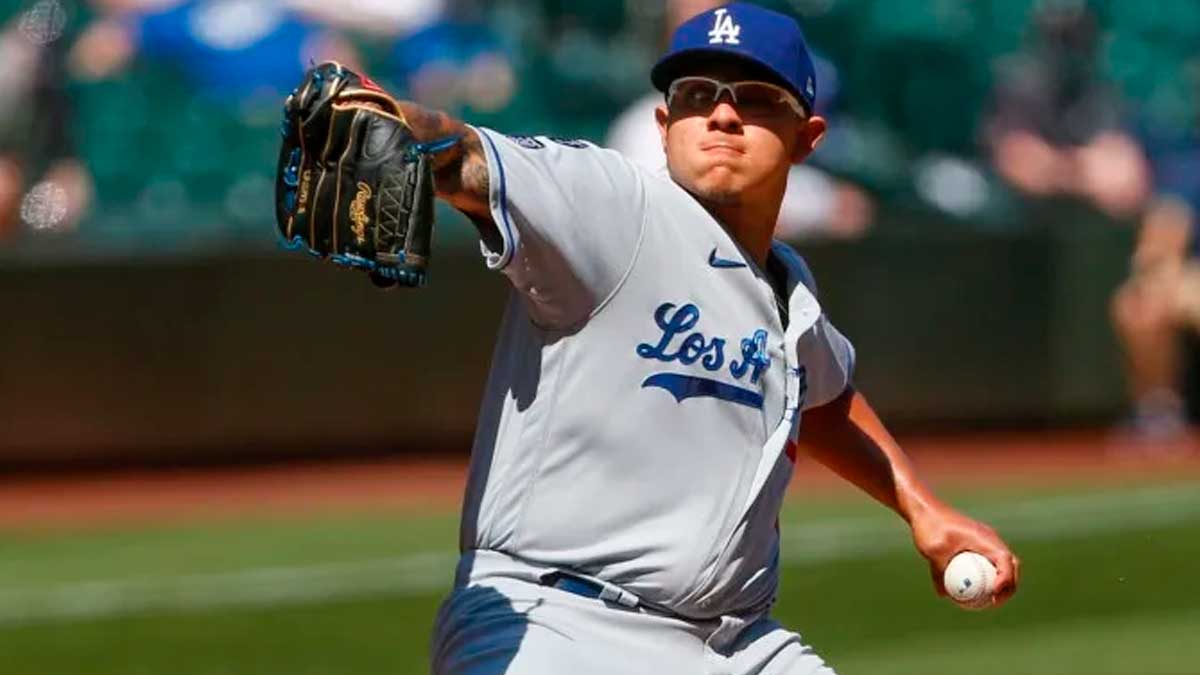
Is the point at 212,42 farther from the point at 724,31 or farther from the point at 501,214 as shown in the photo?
the point at 501,214

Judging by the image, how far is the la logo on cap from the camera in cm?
423

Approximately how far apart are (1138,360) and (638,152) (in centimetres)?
574

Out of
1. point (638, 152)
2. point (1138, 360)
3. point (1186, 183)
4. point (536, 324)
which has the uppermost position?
point (1186, 183)

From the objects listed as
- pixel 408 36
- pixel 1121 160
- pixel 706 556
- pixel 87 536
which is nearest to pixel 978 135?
pixel 1121 160

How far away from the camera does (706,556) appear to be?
418 cm

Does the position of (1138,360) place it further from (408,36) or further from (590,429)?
(590,429)

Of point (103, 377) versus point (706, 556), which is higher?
point (103, 377)

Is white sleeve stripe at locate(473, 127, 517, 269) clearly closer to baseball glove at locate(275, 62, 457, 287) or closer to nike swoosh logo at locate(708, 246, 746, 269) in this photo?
baseball glove at locate(275, 62, 457, 287)

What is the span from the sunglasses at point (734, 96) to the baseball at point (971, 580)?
971mm

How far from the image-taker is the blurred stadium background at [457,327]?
368 inches

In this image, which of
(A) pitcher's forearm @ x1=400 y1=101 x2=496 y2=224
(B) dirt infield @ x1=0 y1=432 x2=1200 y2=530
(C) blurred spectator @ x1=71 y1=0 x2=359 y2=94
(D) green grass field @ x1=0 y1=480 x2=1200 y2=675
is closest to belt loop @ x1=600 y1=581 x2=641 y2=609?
(A) pitcher's forearm @ x1=400 y1=101 x2=496 y2=224

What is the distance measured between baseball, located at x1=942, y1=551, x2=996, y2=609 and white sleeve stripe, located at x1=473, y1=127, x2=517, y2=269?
4.20 feet

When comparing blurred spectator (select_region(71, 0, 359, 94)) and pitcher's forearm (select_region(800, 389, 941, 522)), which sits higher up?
blurred spectator (select_region(71, 0, 359, 94))

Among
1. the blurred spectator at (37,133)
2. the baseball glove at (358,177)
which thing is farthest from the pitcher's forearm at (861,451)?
the blurred spectator at (37,133)
